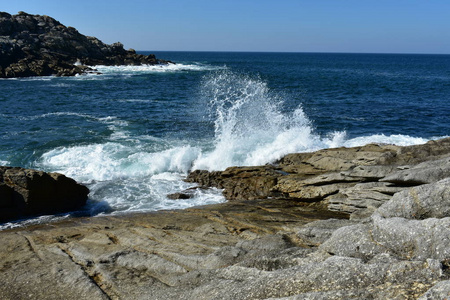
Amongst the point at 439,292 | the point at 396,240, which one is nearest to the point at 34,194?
the point at 396,240

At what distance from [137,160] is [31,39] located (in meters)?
63.7

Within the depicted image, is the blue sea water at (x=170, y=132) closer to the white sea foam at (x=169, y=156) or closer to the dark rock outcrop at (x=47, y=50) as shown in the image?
the white sea foam at (x=169, y=156)

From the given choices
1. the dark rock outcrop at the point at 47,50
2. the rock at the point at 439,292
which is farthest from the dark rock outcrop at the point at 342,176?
the dark rock outcrop at the point at 47,50

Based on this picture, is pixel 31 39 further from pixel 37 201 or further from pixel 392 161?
pixel 392 161

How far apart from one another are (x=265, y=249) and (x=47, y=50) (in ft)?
241

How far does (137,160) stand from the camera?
651 inches

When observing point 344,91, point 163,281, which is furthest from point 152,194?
point 344,91

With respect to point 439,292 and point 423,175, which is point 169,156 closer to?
point 423,175

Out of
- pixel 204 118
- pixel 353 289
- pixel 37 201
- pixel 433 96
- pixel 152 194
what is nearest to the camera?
pixel 353 289

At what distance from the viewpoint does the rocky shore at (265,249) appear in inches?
163

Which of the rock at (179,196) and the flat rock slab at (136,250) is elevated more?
the flat rock slab at (136,250)

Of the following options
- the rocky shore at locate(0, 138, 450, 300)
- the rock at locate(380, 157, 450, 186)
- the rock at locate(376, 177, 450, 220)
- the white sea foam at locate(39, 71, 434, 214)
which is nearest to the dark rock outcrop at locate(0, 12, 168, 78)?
the white sea foam at locate(39, 71, 434, 214)

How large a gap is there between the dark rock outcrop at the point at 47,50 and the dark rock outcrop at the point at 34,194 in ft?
171

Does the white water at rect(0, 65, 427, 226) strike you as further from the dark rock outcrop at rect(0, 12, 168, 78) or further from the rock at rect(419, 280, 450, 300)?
the dark rock outcrop at rect(0, 12, 168, 78)
